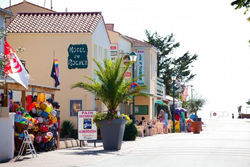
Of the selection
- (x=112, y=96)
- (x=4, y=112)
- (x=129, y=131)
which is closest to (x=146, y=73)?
(x=129, y=131)

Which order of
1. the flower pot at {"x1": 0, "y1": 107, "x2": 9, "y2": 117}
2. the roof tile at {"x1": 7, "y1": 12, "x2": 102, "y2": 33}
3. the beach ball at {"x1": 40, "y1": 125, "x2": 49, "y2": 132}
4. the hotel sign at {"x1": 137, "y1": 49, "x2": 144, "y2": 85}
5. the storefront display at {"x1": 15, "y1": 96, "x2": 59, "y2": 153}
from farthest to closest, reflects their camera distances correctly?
1. the hotel sign at {"x1": 137, "y1": 49, "x2": 144, "y2": 85}
2. the roof tile at {"x1": 7, "y1": 12, "x2": 102, "y2": 33}
3. the beach ball at {"x1": 40, "y1": 125, "x2": 49, "y2": 132}
4. the storefront display at {"x1": 15, "y1": 96, "x2": 59, "y2": 153}
5. the flower pot at {"x1": 0, "y1": 107, "x2": 9, "y2": 117}

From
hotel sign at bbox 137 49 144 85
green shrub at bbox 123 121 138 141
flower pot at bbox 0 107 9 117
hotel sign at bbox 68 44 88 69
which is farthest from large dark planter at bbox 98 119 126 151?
hotel sign at bbox 137 49 144 85

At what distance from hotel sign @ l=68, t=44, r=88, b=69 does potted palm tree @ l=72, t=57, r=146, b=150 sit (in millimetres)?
13526

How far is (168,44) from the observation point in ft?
288

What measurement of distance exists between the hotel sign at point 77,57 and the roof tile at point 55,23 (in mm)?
1065

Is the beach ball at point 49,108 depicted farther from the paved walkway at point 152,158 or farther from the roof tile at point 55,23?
the roof tile at point 55,23

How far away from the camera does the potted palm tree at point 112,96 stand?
21.3 m

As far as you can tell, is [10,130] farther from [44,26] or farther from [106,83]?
[44,26]

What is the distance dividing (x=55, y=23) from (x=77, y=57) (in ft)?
10.0

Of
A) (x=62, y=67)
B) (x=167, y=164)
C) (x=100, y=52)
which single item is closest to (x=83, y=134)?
(x=167, y=164)

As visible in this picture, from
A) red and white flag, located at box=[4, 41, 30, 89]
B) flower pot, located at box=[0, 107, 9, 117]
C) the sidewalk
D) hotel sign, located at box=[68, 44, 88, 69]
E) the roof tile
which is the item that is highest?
the roof tile

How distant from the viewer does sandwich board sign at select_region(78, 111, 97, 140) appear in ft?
74.6

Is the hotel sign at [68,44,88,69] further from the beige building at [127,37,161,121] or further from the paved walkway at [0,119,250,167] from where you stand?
the paved walkway at [0,119,250,167]

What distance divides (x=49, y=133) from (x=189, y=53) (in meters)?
69.0
